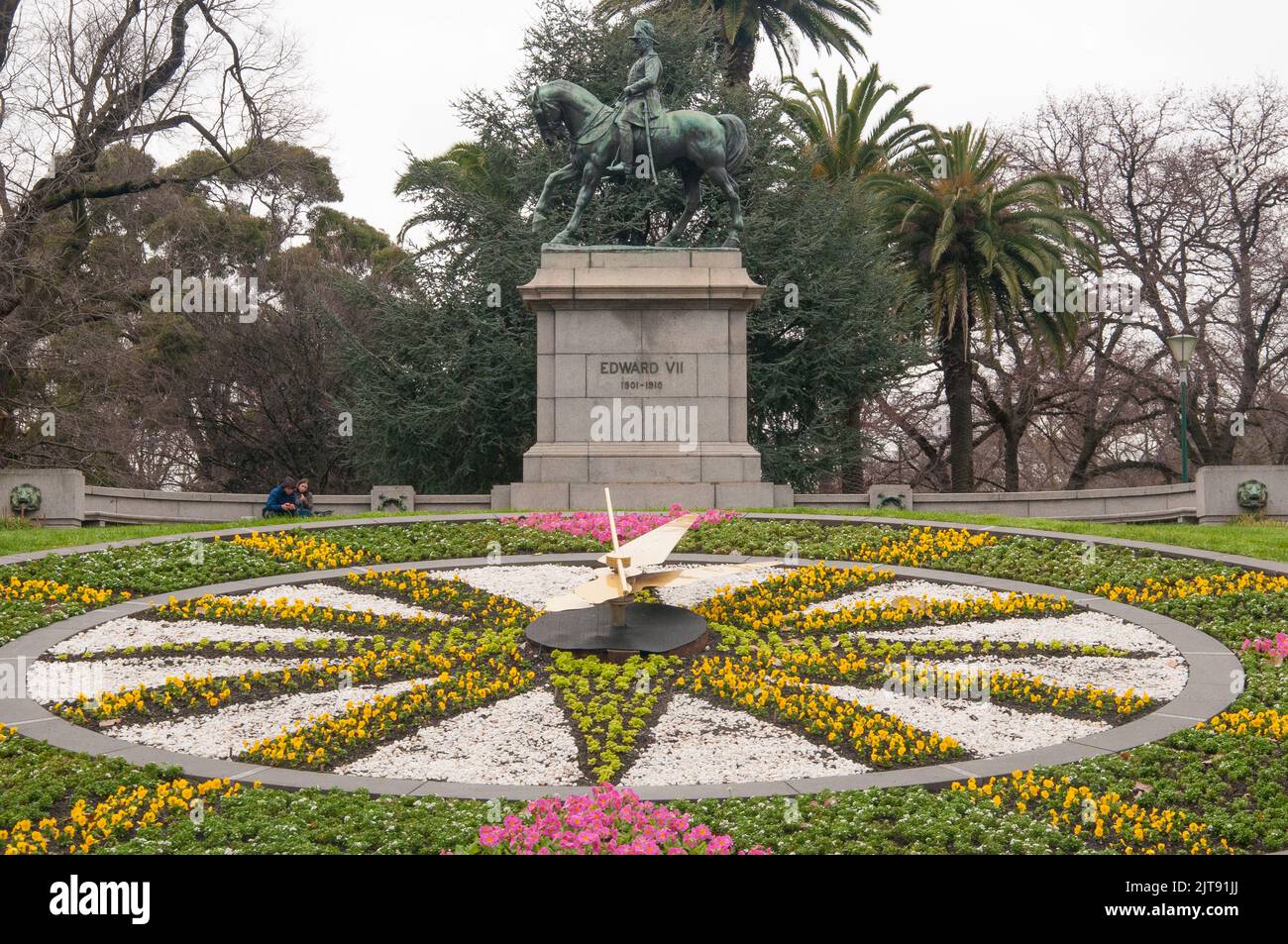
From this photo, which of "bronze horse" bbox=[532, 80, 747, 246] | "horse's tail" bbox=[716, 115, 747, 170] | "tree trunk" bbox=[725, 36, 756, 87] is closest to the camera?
"bronze horse" bbox=[532, 80, 747, 246]

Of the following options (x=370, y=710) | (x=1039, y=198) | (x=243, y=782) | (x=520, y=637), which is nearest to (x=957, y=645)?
(x=520, y=637)

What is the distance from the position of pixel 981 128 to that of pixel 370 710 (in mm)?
29717

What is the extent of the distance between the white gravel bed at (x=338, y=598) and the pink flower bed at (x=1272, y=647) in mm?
6880

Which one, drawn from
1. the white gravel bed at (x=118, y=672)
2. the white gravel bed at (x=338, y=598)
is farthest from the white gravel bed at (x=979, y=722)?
the white gravel bed at (x=118, y=672)

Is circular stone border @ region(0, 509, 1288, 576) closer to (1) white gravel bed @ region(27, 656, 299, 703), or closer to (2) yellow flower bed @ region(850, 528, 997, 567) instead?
(2) yellow flower bed @ region(850, 528, 997, 567)

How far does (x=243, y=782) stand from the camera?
19.8 feet

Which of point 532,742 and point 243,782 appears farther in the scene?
point 532,742

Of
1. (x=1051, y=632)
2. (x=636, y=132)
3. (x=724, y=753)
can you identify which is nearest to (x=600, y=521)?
(x=1051, y=632)

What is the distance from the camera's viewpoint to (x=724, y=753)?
22.1 feet

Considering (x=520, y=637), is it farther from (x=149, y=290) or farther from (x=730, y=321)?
(x=149, y=290)

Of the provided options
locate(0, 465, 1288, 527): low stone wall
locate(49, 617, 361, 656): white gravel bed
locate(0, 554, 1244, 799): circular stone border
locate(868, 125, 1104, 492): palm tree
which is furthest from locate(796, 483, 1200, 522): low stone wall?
locate(49, 617, 361, 656): white gravel bed

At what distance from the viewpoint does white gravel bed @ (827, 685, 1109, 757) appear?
271 inches

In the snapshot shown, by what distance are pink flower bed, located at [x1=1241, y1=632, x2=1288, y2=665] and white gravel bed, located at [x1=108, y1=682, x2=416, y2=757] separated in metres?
6.60

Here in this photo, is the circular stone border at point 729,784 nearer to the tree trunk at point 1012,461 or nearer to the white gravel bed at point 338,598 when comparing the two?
the white gravel bed at point 338,598
